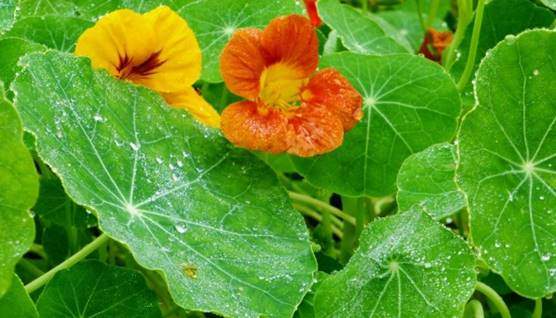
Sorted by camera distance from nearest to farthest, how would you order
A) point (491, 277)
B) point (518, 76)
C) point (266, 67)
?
point (518, 76) < point (266, 67) < point (491, 277)

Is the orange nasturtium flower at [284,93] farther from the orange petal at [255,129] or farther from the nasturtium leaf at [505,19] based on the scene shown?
the nasturtium leaf at [505,19]

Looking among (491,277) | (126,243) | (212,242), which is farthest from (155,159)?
(491,277)

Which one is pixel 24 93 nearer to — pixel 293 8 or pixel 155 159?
pixel 155 159

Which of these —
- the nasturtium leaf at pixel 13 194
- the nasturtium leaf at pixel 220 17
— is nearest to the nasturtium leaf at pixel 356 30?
the nasturtium leaf at pixel 220 17

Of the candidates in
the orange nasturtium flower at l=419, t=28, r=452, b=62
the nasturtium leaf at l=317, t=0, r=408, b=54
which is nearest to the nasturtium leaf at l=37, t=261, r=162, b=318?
the nasturtium leaf at l=317, t=0, r=408, b=54

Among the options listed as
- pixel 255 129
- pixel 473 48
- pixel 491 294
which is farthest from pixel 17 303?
pixel 473 48

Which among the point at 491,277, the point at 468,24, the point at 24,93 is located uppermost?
the point at 24,93

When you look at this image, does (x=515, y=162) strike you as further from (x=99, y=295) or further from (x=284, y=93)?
(x=99, y=295)
